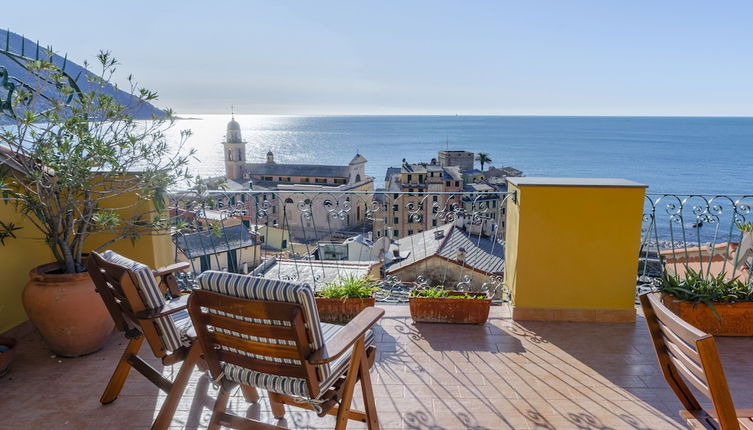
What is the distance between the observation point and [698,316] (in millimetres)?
3678

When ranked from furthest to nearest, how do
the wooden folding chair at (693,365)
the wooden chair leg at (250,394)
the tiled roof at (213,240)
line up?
1. the tiled roof at (213,240)
2. the wooden chair leg at (250,394)
3. the wooden folding chair at (693,365)

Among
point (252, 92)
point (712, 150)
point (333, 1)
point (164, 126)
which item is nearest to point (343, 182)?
point (252, 92)

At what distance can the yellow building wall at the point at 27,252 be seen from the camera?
11.8ft

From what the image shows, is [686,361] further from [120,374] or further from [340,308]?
[120,374]

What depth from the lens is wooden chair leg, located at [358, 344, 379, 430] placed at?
2225mm

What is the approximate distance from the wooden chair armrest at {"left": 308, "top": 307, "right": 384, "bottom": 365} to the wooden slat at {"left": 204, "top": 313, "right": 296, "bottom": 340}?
0.38ft

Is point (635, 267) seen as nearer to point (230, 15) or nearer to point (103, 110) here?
point (103, 110)

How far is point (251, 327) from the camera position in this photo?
1.87 m

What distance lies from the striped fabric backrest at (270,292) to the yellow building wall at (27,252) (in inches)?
85.8

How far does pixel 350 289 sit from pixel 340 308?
0.53 feet

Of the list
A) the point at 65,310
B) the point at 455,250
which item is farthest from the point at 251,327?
the point at 455,250

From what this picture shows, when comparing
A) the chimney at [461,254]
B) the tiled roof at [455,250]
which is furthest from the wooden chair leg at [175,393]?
the tiled roof at [455,250]

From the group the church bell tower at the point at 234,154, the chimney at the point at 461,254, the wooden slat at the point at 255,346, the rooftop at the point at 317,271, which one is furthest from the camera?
the church bell tower at the point at 234,154

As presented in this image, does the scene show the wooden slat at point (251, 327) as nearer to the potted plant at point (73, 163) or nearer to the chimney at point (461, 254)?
the potted plant at point (73, 163)
